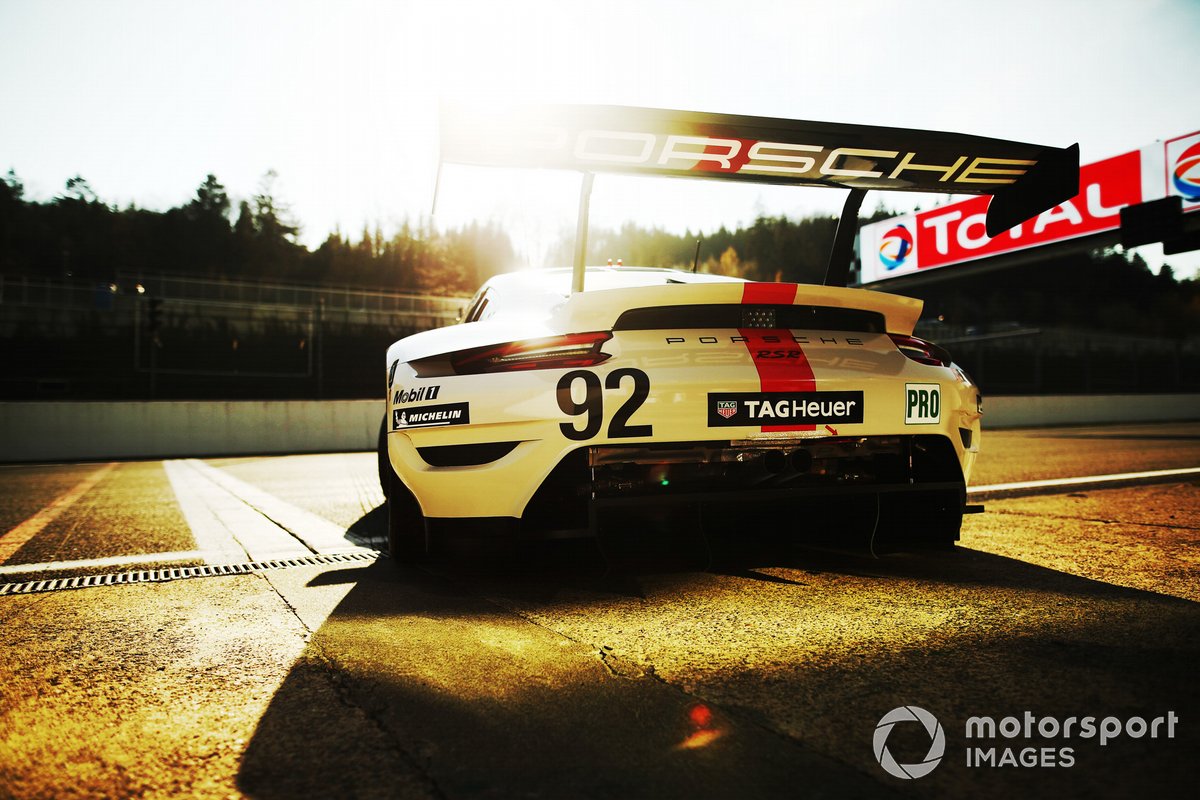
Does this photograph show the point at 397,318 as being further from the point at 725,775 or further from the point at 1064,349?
the point at 725,775

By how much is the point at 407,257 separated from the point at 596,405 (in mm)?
73174

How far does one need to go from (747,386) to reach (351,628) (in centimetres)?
144

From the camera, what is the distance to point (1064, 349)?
→ 24.9 metres

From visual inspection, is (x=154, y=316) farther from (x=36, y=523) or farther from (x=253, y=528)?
(x=253, y=528)

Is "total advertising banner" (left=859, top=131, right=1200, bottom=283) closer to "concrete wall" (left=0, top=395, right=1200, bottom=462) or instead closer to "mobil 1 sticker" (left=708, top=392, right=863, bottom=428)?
"mobil 1 sticker" (left=708, top=392, right=863, bottom=428)

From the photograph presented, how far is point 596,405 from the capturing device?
2.51 m

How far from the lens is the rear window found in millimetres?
2666

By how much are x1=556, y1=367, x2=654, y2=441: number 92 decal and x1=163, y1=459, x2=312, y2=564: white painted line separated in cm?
170

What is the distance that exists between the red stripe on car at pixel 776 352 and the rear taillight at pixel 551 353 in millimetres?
511

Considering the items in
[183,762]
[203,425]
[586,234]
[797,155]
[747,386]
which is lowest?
[203,425]

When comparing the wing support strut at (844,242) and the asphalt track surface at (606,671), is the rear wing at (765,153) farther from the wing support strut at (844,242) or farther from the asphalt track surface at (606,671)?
the asphalt track surface at (606,671)

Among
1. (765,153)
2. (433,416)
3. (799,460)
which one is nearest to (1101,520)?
(799,460)

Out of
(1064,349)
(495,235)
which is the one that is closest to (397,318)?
(1064,349)

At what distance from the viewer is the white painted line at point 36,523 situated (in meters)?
3.81
